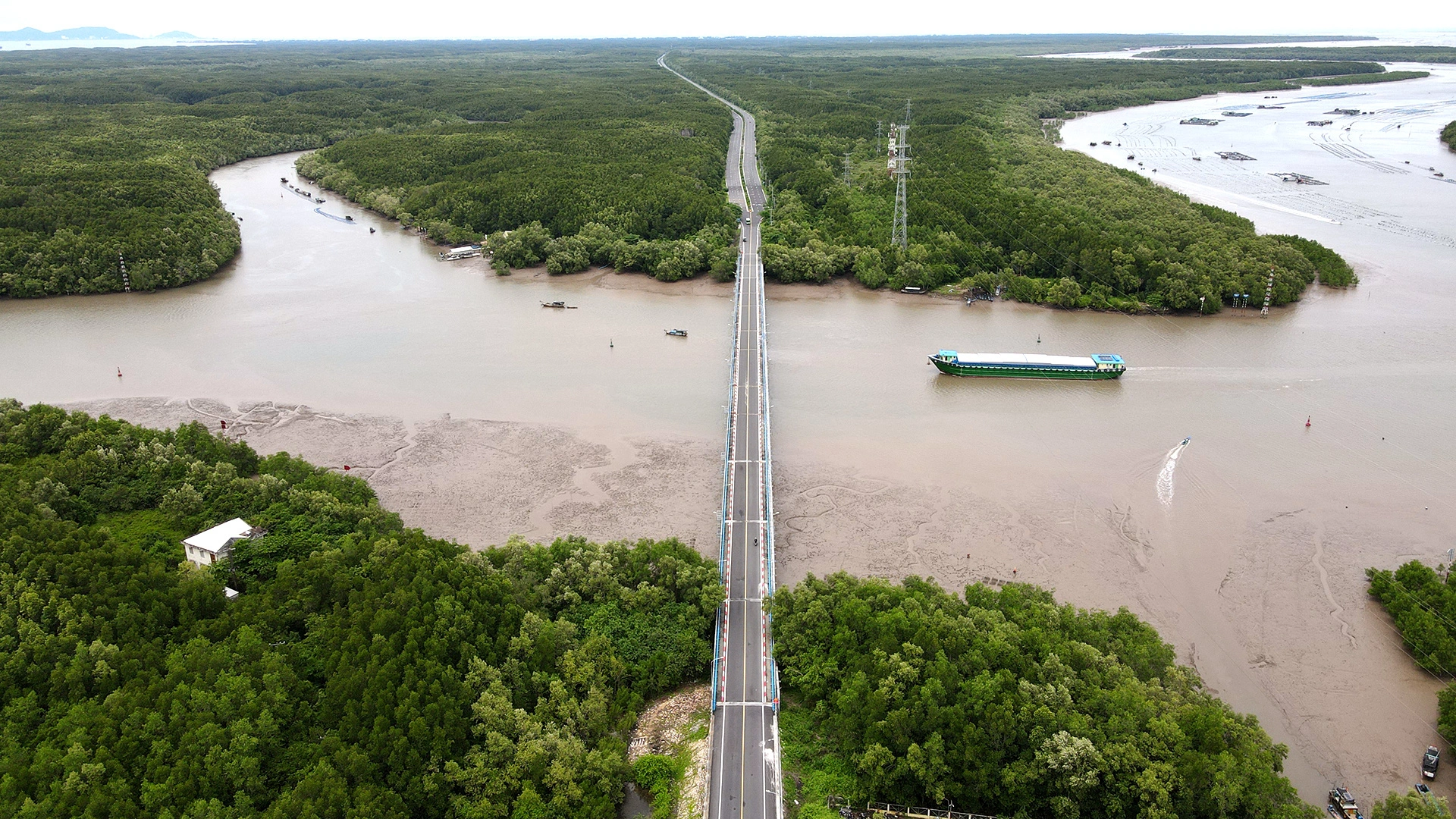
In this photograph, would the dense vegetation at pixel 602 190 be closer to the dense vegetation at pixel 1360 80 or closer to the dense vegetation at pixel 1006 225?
the dense vegetation at pixel 1006 225

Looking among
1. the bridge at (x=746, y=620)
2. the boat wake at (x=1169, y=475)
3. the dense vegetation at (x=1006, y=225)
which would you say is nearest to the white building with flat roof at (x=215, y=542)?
the bridge at (x=746, y=620)

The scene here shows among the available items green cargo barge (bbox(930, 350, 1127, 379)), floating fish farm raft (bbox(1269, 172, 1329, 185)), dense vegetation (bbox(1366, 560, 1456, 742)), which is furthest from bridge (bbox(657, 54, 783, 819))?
floating fish farm raft (bbox(1269, 172, 1329, 185))

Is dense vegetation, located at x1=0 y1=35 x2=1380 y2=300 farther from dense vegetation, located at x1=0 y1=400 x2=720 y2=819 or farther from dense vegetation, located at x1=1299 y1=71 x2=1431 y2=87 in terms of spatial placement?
dense vegetation, located at x1=1299 y1=71 x2=1431 y2=87

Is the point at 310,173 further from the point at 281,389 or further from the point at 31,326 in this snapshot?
the point at 281,389

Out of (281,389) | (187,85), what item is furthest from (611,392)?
(187,85)

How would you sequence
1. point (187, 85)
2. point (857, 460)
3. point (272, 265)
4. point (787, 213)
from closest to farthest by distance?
point (857, 460)
point (272, 265)
point (787, 213)
point (187, 85)
